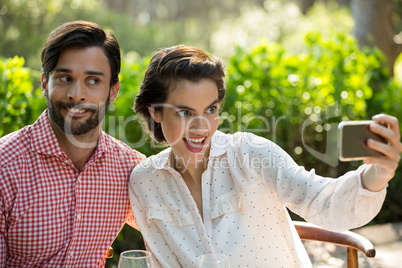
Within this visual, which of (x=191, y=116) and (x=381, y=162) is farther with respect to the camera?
(x=191, y=116)

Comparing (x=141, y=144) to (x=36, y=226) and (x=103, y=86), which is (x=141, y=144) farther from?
(x=36, y=226)

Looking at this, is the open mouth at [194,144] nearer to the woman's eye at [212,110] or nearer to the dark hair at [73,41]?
the woman's eye at [212,110]

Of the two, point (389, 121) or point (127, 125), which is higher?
point (389, 121)

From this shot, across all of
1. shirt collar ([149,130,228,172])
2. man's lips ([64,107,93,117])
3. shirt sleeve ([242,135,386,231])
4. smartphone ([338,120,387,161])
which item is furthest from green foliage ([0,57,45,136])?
smartphone ([338,120,387,161])

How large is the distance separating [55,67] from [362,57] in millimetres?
3708

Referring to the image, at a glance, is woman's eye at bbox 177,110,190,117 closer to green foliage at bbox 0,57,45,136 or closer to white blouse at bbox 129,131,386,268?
white blouse at bbox 129,131,386,268

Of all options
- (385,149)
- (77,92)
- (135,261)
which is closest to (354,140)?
(385,149)

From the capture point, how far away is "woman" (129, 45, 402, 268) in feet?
7.63

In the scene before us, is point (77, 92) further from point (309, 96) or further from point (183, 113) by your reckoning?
point (309, 96)

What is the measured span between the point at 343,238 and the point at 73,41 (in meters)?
1.58

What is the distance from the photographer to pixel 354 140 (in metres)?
1.66

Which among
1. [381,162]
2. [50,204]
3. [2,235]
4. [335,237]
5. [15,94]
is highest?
A: [15,94]

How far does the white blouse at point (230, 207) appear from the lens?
7.62ft

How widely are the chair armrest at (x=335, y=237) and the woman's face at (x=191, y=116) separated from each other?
684 mm
